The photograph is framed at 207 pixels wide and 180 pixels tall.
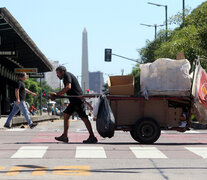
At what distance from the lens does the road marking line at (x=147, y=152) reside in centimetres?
1028

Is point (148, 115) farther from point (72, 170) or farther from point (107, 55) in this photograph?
point (107, 55)

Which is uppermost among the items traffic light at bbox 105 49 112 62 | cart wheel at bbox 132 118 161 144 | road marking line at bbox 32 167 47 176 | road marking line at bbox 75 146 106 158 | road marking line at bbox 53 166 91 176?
traffic light at bbox 105 49 112 62

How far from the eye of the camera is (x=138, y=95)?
13.2 m

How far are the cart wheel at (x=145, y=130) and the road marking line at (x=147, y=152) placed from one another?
139 cm

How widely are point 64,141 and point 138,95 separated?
197 centimetres

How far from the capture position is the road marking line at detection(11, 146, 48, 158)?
1008 centimetres

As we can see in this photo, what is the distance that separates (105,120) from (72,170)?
13.3 ft

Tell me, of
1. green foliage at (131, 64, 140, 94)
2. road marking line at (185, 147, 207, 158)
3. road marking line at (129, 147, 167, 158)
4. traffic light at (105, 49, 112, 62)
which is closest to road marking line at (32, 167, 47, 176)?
road marking line at (129, 147, 167, 158)

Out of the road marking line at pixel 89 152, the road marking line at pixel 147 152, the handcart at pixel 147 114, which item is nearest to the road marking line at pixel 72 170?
the road marking line at pixel 89 152

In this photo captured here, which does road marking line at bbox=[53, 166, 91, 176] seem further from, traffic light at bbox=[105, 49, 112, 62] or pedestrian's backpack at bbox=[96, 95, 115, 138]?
traffic light at bbox=[105, 49, 112, 62]

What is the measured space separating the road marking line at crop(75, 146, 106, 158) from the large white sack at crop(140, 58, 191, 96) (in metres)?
2.26

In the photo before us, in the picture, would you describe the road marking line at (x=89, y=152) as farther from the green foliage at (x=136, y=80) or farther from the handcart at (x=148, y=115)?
the green foliage at (x=136, y=80)

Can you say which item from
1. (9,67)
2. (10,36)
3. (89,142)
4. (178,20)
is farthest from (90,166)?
(9,67)

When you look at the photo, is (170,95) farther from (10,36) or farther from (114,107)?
(10,36)
